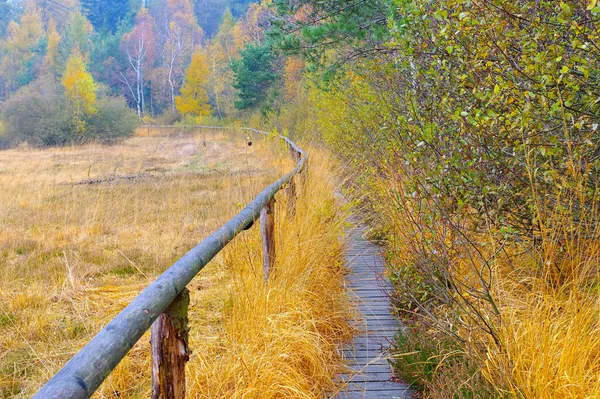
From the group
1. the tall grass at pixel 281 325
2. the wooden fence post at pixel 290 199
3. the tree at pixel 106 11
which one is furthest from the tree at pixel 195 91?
the tall grass at pixel 281 325

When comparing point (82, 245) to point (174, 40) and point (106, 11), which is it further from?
point (106, 11)

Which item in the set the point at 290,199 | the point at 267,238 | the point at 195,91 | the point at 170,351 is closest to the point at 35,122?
the point at 195,91

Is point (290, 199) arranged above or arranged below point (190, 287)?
above

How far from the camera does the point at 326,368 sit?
3535 mm

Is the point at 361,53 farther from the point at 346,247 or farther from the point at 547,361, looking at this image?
the point at 547,361

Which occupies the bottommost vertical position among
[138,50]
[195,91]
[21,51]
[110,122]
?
[195,91]

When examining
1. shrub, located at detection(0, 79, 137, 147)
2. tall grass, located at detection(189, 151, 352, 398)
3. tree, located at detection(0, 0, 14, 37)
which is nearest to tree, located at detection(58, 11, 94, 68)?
tree, located at detection(0, 0, 14, 37)

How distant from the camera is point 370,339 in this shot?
4.32 meters

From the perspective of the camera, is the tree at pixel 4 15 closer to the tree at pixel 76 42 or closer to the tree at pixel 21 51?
the tree at pixel 21 51

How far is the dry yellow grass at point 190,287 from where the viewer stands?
323 centimetres

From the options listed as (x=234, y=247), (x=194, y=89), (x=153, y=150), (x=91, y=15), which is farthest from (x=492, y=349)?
(x=91, y=15)

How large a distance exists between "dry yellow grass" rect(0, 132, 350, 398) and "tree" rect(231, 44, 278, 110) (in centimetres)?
2427

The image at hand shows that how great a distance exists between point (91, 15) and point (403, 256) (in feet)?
292

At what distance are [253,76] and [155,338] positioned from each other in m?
34.1
